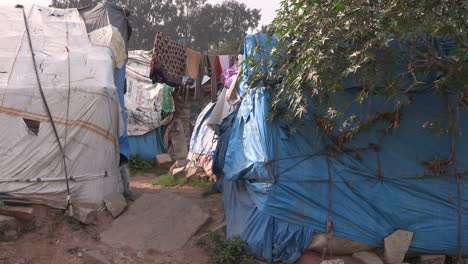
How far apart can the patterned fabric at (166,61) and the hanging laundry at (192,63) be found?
0.51ft

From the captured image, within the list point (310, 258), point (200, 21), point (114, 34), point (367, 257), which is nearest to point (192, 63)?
point (114, 34)

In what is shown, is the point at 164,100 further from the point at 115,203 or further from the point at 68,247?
the point at 68,247

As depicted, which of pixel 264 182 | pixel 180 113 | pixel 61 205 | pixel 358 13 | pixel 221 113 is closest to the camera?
pixel 358 13

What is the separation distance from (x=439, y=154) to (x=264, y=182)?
2001 mm

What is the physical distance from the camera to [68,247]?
5750mm

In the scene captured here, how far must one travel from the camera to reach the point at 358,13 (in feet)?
13.4

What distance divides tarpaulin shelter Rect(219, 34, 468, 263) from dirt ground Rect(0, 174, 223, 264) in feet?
2.80

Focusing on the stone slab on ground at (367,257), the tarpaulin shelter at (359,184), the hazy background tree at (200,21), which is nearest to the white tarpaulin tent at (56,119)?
the tarpaulin shelter at (359,184)

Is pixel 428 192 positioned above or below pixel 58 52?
below

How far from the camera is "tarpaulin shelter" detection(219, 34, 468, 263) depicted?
544 centimetres

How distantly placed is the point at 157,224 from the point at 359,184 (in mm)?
2600

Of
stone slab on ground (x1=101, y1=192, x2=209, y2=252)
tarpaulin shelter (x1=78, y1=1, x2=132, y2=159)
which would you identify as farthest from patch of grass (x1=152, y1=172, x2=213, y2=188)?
tarpaulin shelter (x1=78, y1=1, x2=132, y2=159)

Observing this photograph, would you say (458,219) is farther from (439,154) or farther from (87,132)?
(87,132)

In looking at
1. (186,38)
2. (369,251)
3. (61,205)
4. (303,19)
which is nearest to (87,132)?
(61,205)
